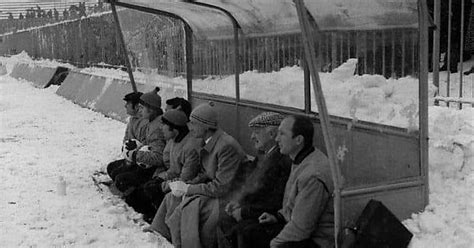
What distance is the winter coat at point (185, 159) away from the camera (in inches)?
227

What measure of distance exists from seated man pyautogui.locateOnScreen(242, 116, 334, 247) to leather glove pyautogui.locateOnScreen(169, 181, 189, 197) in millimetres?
1148

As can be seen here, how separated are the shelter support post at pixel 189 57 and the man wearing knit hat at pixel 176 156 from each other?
2.29 m

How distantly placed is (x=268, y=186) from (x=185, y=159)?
111cm

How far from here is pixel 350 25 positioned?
5.02 metres

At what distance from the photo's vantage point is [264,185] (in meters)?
4.99

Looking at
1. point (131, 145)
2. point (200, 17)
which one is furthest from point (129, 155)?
point (200, 17)

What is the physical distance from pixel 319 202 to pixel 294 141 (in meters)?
0.45

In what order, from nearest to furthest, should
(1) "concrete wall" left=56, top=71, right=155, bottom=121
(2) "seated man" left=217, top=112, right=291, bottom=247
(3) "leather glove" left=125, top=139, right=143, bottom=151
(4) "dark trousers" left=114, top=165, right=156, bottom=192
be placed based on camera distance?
1. (2) "seated man" left=217, top=112, right=291, bottom=247
2. (4) "dark trousers" left=114, top=165, right=156, bottom=192
3. (3) "leather glove" left=125, top=139, right=143, bottom=151
4. (1) "concrete wall" left=56, top=71, right=155, bottom=121

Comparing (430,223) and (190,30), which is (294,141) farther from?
(190,30)

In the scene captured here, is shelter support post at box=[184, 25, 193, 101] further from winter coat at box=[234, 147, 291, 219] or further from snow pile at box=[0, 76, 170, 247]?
winter coat at box=[234, 147, 291, 219]

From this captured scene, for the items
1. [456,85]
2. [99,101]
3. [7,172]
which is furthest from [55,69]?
[456,85]

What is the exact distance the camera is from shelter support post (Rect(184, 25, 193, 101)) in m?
8.53

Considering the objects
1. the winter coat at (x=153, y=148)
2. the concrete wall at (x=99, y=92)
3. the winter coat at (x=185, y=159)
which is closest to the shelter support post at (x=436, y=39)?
the winter coat at (x=185, y=159)

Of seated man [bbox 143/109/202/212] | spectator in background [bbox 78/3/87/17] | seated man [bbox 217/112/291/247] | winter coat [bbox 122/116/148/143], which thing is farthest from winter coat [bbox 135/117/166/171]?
spectator in background [bbox 78/3/87/17]
